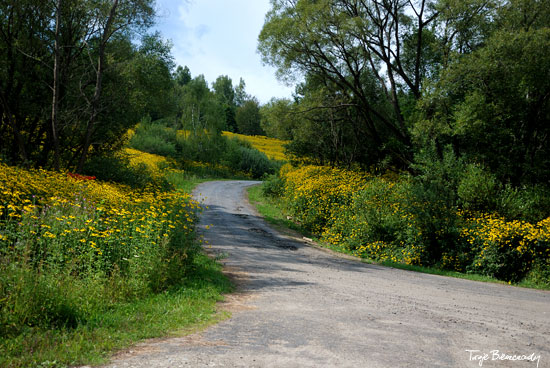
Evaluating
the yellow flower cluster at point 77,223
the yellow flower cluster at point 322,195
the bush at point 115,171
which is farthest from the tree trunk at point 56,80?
the yellow flower cluster at point 322,195

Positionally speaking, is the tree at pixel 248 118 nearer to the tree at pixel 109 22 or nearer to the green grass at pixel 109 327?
the tree at pixel 109 22

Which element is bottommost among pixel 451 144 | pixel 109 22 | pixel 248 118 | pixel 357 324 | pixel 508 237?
pixel 357 324

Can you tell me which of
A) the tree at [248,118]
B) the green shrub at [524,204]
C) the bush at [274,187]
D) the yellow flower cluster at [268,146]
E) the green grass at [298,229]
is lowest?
the green grass at [298,229]

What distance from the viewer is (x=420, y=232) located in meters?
14.5

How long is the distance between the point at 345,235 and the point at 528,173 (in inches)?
330

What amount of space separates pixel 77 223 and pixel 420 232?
38.0 feet

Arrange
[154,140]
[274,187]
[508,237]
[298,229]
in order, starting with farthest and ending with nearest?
[154,140], [274,187], [298,229], [508,237]

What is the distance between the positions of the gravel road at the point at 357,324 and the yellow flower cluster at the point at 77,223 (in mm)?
1971

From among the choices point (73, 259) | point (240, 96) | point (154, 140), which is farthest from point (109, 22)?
point (240, 96)

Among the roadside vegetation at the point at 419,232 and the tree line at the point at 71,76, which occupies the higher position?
the tree line at the point at 71,76

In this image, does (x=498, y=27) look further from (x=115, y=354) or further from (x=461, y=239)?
(x=115, y=354)

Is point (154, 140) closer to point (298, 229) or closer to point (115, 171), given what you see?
point (115, 171)

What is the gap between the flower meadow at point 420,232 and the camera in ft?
41.4

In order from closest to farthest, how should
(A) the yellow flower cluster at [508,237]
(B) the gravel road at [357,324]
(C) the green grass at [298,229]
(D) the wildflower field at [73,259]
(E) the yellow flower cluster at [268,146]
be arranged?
1. (B) the gravel road at [357,324]
2. (D) the wildflower field at [73,259]
3. (A) the yellow flower cluster at [508,237]
4. (C) the green grass at [298,229]
5. (E) the yellow flower cluster at [268,146]
